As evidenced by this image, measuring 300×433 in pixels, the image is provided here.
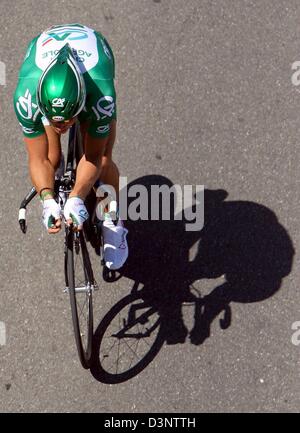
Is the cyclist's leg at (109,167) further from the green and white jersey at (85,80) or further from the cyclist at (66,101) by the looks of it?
the green and white jersey at (85,80)

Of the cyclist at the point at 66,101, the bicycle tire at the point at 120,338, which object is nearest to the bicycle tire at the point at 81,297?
the bicycle tire at the point at 120,338

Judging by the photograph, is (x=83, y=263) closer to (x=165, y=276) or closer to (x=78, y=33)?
(x=165, y=276)

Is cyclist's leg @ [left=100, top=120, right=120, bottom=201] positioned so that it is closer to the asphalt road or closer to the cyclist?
the cyclist

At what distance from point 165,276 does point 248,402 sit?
123 centimetres

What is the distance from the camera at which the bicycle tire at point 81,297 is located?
4.80 m

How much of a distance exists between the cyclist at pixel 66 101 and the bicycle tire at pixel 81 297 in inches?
11.9

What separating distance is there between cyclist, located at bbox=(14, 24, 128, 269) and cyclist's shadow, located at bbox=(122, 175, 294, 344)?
1395 millimetres

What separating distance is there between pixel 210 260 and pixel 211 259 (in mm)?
13

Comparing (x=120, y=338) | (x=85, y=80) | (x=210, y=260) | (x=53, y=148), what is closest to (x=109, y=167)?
(x=53, y=148)

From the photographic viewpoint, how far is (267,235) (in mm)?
6027

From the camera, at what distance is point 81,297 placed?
556 centimetres

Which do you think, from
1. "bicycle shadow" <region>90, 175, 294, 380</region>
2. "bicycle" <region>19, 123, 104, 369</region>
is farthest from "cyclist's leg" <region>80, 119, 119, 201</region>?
"bicycle shadow" <region>90, 175, 294, 380</region>

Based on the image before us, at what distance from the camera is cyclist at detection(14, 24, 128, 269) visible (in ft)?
13.6

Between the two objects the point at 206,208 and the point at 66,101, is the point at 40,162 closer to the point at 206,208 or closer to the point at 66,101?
the point at 66,101
